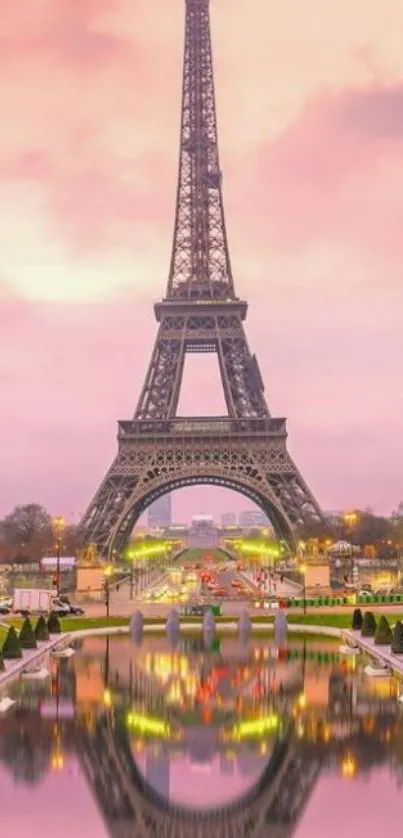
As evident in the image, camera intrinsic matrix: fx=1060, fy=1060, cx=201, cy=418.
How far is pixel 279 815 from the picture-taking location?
24.2 m

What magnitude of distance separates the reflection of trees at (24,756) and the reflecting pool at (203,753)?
0.18 ft

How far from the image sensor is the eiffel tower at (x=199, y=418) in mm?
107625

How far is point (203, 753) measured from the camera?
30000 millimetres

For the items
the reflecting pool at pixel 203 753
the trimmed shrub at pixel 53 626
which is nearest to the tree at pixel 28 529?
the trimmed shrub at pixel 53 626

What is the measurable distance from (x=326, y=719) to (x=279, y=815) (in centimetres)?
1060

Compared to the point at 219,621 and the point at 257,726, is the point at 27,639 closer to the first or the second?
the point at 219,621

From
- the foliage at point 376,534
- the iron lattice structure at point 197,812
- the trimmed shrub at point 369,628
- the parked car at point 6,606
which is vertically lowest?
the iron lattice structure at point 197,812

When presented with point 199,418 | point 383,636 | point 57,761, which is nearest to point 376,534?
point 199,418

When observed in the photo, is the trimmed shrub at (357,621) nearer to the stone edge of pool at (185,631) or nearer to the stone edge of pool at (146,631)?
the stone edge of pool at (185,631)

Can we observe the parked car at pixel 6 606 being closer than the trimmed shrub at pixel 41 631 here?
No

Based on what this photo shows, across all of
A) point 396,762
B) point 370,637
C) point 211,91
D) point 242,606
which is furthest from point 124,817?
point 211,91

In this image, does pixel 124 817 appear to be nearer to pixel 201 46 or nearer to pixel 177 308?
pixel 177 308

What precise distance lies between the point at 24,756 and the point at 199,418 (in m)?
84.6

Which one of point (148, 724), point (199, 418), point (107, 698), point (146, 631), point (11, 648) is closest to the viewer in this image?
point (148, 724)
